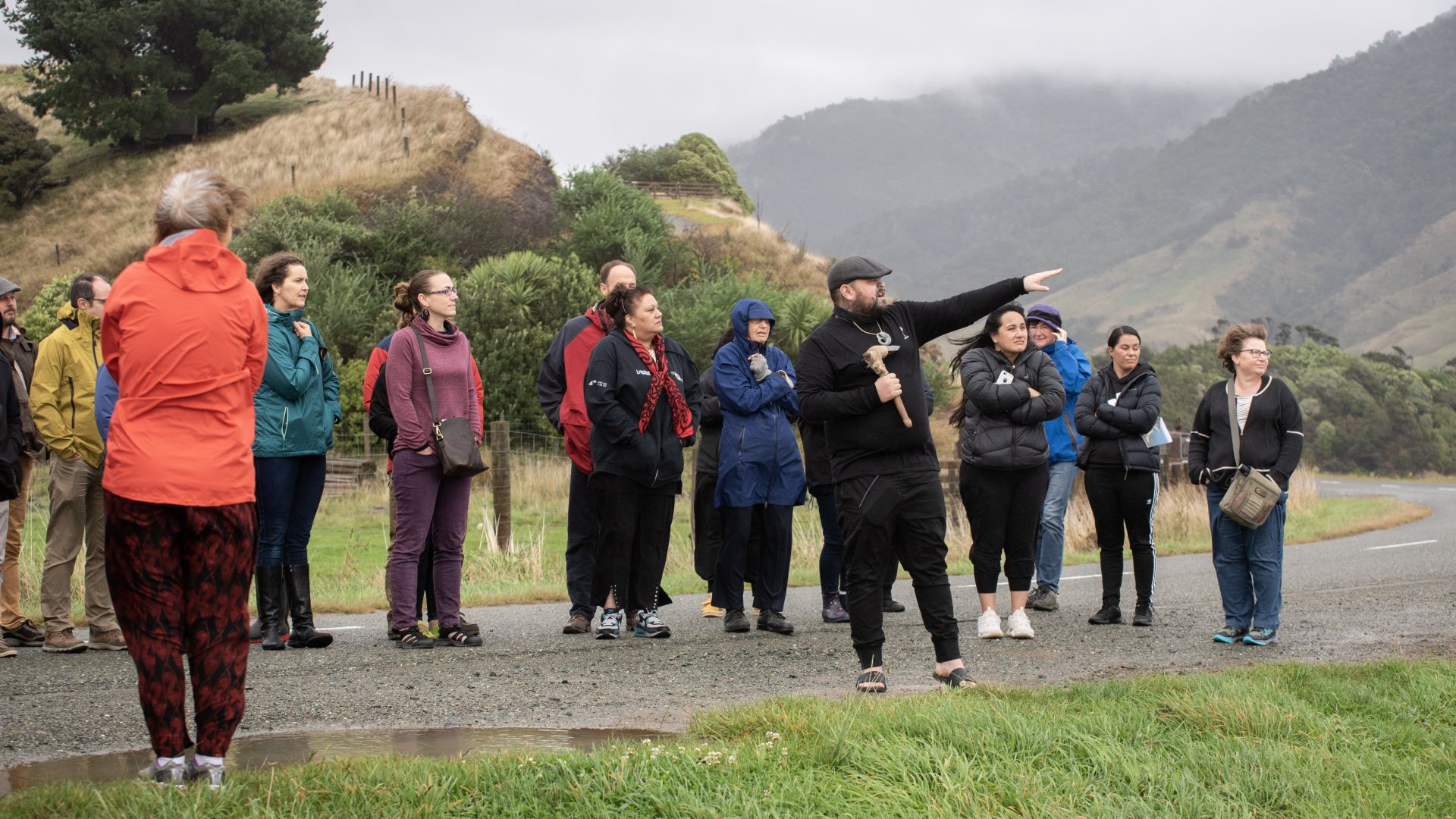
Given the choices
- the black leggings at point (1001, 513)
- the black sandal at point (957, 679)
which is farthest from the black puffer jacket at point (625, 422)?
the black sandal at point (957, 679)

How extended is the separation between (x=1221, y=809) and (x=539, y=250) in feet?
110

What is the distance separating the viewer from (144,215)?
135ft

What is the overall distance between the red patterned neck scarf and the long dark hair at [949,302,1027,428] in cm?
179

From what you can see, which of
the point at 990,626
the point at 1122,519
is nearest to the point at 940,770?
the point at 990,626

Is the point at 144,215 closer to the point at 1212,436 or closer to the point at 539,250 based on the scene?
the point at 539,250

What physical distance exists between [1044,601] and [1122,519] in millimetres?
911

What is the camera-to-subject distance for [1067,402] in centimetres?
992

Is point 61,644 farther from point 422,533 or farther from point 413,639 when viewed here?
point 422,533

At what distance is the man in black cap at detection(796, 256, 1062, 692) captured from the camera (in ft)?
20.9

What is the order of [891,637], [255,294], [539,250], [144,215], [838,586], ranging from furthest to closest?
[144,215] → [539,250] → [838,586] → [891,637] → [255,294]

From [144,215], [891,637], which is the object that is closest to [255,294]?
[891,637]

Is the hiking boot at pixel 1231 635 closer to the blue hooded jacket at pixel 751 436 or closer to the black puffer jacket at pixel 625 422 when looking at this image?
the blue hooded jacket at pixel 751 436

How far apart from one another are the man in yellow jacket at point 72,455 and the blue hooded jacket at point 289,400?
110 cm

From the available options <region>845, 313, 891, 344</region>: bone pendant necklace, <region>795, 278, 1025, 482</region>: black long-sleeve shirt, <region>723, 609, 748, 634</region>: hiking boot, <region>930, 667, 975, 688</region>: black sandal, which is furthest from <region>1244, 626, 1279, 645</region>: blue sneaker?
<region>845, 313, 891, 344</region>: bone pendant necklace
